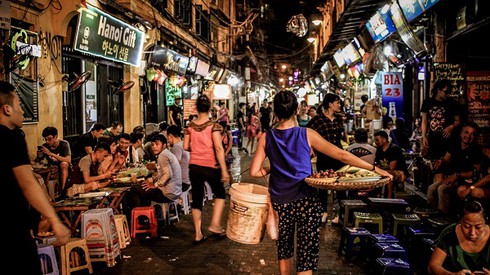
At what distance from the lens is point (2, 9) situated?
6.96 meters

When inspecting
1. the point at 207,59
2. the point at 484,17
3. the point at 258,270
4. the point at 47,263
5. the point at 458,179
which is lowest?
the point at 258,270

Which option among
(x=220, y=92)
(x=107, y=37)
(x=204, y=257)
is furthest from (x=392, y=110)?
(x=220, y=92)

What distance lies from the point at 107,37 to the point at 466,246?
1020 centimetres

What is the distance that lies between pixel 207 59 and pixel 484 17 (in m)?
21.8

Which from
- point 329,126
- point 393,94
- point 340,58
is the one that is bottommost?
point 329,126

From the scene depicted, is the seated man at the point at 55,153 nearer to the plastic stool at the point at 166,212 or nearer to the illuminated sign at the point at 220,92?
the plastic stool at the point at 166,212

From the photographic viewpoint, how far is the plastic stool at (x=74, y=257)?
239 inches

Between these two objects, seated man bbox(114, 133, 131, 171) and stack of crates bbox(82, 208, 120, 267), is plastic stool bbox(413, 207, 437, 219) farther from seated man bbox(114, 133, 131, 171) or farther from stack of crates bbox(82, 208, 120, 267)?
seated man bbox(114, 133, 131, 171)

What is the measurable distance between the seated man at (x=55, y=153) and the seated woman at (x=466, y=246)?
7.90m

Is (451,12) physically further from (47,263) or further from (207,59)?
(207,59)

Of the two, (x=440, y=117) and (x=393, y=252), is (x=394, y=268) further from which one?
(x=440, y=117)

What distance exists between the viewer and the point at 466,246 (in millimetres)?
4609

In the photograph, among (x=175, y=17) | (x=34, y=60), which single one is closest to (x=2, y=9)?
(x=34, y=60)

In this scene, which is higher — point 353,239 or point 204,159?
point 204,159
